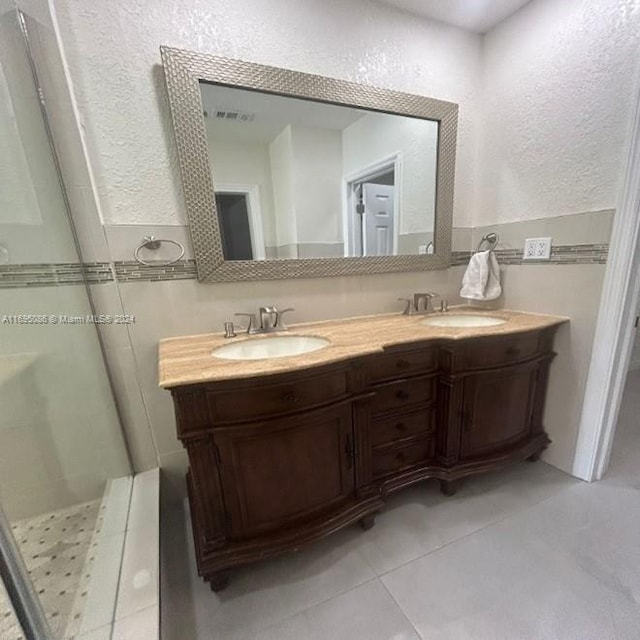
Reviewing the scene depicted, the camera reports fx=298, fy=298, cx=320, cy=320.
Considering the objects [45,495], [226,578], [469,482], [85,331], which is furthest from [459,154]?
[45,495]

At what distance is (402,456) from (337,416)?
46 cm

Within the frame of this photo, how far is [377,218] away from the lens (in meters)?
1.50

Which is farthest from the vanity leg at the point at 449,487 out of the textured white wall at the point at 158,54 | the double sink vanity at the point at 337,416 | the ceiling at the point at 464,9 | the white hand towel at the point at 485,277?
the ceiling at the point at 464,9

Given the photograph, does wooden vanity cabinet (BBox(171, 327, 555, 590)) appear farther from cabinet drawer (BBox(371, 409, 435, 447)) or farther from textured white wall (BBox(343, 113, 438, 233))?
textured white wall (BBox(343, 113, 438, 233))

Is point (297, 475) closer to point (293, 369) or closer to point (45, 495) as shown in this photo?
point (293, 369)

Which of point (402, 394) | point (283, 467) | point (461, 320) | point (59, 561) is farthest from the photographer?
point (461, 320)

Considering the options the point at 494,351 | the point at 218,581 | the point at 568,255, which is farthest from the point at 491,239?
the point at 218,581

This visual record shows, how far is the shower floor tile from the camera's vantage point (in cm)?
66

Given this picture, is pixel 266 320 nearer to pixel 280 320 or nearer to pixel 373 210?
pixel 280 320

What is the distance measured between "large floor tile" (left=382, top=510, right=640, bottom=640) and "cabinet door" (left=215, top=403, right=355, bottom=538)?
39 centimetres

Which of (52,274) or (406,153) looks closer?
(52,274)

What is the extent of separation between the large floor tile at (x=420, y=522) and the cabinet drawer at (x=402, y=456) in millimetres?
187

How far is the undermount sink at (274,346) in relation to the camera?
1.21 metres

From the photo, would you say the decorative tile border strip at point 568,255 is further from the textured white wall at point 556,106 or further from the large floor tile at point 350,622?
the large floor tile at point 350,622
